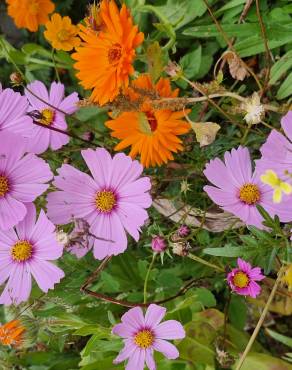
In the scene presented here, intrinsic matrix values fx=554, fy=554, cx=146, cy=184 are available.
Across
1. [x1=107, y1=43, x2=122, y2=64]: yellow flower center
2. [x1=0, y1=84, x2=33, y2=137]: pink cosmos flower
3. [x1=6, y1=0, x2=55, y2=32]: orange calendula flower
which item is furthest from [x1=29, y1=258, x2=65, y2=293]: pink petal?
[x1=6, y1=0, x2=55, y2=32]: orange calendula flower

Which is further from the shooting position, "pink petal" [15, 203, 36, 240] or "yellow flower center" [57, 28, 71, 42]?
"yellow flower center" [57, 28, 71, 42]

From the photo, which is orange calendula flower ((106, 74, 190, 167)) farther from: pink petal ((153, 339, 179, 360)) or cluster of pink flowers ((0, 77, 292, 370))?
pink petal ((153, 339, 179, 360))

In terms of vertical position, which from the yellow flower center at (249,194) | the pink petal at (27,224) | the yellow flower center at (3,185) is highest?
the yellow flower center at (249,194)

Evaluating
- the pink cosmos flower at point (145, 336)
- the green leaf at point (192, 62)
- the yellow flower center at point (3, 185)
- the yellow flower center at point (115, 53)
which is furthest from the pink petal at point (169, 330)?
the green leaf at point (192, 62)

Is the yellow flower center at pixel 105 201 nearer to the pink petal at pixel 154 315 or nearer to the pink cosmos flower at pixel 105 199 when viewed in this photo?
the pink cosmos flower at pixel 105 199

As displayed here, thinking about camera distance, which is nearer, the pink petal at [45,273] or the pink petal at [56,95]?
the pink petal at [45,273]

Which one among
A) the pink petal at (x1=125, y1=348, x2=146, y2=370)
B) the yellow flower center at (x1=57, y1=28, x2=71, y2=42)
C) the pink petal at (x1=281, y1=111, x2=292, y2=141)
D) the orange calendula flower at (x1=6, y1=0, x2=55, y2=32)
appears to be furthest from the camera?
the orange calendula flower at (x1=6, y1=0, x2=55, y2=32)
